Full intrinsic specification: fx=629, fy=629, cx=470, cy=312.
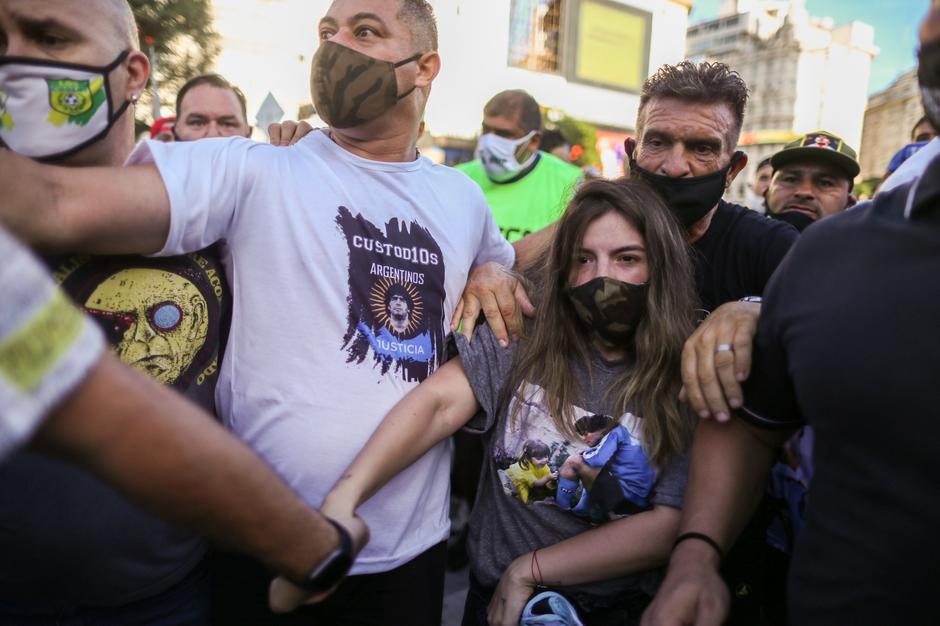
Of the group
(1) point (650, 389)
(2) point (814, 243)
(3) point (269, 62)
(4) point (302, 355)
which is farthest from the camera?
(3) point (269, 62)

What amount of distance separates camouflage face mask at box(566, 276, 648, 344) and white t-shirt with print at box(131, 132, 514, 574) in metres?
0.45

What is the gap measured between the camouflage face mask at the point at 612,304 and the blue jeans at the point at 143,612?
47.3 inches

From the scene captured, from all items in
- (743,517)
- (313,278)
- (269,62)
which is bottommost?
(743,517)

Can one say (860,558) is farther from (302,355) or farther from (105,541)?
(105,541)

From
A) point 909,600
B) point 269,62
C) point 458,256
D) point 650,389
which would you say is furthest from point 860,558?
point 269,62

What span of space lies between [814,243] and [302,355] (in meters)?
1.14

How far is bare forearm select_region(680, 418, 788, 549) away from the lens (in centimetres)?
155

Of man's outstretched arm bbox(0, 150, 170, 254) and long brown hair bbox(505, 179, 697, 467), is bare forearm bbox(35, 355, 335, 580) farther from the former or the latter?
long brown hair bbox(505, 179, 697, 467)

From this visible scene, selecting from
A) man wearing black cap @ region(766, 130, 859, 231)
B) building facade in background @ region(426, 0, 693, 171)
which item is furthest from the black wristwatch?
building facade in background @ region(426, 0, 693, 171)

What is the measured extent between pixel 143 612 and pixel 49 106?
1080 millimetres

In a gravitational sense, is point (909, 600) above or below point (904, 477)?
below

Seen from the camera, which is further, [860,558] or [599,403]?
[599,403]

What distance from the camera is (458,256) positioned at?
5.90 feet

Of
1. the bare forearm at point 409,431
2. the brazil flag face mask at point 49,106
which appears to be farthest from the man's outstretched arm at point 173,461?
the brazil flag face mask at point 49,106
